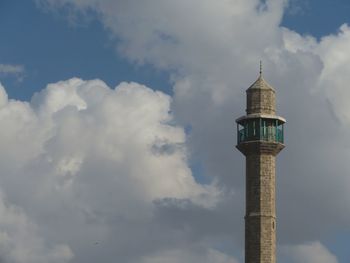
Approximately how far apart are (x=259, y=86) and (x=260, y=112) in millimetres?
2043

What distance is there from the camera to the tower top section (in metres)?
64.1

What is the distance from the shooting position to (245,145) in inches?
2482

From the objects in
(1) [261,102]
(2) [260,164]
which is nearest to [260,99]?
(1) [261,102]

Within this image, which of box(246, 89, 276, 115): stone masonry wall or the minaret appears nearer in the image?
the minaret

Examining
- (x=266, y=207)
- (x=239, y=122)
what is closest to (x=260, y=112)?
(x=239, y=122)

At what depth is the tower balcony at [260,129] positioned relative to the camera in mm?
63094

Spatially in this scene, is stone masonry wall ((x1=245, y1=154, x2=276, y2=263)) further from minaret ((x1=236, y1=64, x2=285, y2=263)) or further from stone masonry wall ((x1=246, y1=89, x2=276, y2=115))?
stone masonry wall ((x1=246, y1=89, x2=276, y2=115))

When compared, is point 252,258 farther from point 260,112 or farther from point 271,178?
point 260,112

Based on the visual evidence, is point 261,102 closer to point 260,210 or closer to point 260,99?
point 260,99

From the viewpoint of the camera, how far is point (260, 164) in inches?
2443

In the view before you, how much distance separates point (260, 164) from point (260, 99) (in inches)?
204

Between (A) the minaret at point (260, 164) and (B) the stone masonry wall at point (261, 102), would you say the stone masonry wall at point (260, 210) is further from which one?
(B) the stone masonry wall at point (261, 102)

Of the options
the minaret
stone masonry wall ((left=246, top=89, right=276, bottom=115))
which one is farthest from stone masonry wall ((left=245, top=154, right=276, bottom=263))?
stone masonry wall ((left=246, top=89, right=276, bottom=115))

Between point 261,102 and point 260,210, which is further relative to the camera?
point 261,102
